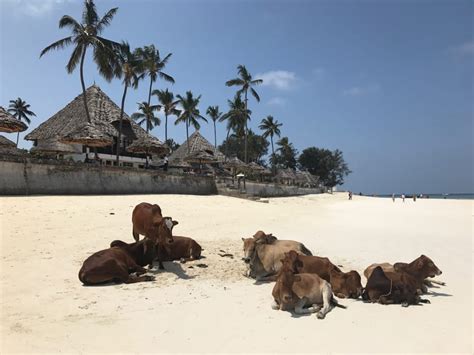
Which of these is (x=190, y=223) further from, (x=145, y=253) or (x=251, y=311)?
(x=251, y=311)

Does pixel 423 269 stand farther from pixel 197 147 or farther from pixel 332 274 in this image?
pixel 197 147

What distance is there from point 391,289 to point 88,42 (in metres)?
30.5

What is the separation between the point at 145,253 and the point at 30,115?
8546 centimetres

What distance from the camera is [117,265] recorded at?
7070 mm

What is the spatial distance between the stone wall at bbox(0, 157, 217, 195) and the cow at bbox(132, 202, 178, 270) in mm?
10909

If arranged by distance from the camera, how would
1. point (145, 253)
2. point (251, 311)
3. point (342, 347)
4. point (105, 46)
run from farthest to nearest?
point (105, 46), point (145, 253), point (251, 311), point (342, 347)

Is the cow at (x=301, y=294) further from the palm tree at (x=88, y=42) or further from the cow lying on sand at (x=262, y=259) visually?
the palm tree at (x=88, y=42)

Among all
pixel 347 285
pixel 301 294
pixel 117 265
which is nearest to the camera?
pixel 301 294

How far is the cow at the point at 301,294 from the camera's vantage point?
553 centimetres

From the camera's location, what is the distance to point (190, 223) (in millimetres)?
15438

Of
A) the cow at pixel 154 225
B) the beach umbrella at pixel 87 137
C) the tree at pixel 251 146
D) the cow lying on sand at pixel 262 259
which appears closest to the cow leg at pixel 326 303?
the cow lying on sand at pixel 262 259

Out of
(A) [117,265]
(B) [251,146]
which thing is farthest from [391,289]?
(B) [251,146]

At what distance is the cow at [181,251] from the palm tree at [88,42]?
23478mm

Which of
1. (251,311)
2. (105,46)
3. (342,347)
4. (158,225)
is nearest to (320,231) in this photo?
(158,225)
